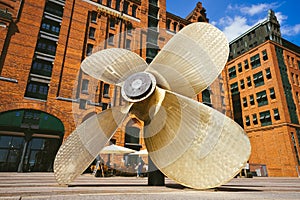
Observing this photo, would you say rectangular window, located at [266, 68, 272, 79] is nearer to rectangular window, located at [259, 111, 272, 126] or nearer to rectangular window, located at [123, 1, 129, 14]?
rectangular window, located at [259, 111, 272, 126]

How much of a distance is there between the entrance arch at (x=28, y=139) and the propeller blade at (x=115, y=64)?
12937 millimetres

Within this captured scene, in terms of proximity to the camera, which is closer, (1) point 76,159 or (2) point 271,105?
(1) point 76,159

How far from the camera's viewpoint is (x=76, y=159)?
4121 mm

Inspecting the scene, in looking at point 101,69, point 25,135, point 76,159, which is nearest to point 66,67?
point 25,135

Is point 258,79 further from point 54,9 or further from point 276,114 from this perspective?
A: point 54,9

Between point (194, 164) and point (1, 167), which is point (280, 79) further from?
point (1, 167)

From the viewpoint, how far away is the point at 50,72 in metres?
18.1

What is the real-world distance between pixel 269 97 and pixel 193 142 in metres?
30.4

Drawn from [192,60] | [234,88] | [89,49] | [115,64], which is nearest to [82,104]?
[89,49]

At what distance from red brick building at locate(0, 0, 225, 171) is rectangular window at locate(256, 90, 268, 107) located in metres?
19.8

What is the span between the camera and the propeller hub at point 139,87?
13.9ft

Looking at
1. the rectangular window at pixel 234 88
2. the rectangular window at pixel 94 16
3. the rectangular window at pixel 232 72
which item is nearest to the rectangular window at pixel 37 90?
the rectangular window at pixel 94 16

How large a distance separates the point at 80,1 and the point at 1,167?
1883 centimetres

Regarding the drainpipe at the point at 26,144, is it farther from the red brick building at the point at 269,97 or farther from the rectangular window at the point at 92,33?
the red brick building at the point at 269,97
